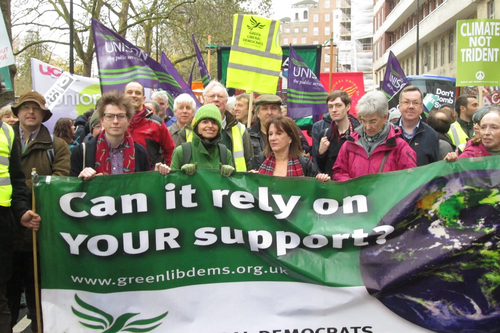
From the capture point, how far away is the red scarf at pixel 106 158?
14.2ft

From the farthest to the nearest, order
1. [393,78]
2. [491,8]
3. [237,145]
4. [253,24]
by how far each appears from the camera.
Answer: [491,8] → [393,78] → [253,24] → [237,145]

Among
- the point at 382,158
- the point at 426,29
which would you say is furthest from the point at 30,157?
the point at 426,29

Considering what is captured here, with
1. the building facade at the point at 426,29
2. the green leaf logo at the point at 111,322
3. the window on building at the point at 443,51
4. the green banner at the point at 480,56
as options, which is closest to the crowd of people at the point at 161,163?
the green leaf logo at the point at 111,322

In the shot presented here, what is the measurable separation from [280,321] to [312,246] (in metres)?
0.56

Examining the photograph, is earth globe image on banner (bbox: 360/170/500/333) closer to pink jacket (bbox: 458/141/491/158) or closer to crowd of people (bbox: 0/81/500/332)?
crowd of people (bbox: 0/81/500/332)

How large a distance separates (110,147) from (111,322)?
1.32 metres

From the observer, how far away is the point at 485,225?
400 cm

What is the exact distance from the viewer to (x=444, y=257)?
395 cm

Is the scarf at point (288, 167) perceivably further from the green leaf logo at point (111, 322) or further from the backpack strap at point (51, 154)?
the backpack strap at point (51, 154)

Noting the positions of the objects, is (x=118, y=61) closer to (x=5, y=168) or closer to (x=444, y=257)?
(x=5, y=168)

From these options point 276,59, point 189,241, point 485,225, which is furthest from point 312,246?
point 276,59

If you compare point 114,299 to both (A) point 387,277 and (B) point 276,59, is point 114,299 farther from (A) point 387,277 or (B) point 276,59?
(B) point 276,59

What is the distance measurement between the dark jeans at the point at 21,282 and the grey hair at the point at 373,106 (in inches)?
110

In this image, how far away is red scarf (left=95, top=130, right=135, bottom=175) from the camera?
4336 millimetres
